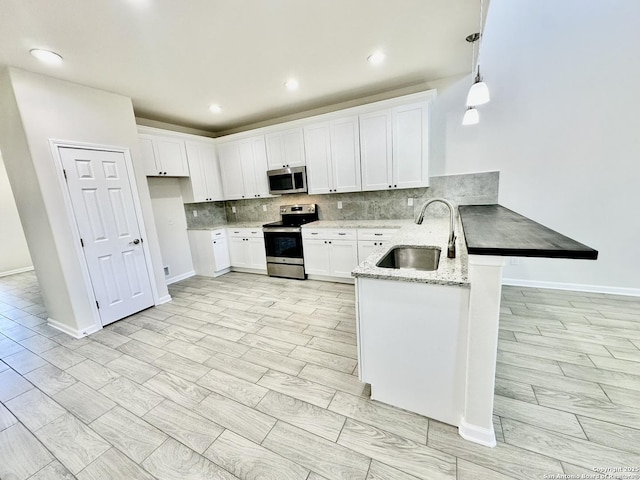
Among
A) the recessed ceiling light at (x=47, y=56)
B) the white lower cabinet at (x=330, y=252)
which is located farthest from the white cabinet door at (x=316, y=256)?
the recessed ceiling light at (x=47, y=56)

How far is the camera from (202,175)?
14.9 feet

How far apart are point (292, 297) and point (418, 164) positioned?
251cm

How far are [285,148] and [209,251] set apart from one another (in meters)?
2.30

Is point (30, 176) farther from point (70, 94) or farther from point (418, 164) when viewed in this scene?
point (418, 164)

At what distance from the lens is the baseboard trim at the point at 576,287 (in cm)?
288

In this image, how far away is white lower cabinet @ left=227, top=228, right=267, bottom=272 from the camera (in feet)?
14.5

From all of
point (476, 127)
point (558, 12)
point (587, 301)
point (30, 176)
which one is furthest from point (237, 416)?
point (558, 12)

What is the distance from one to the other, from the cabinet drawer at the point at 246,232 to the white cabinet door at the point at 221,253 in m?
0.20

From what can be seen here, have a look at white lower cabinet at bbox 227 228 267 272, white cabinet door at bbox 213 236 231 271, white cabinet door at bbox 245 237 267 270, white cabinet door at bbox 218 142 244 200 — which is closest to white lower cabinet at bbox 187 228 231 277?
white cabinet door at bbox 213 236 231 271

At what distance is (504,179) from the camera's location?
10.6ft

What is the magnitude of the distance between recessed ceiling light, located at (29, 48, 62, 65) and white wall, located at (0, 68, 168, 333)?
1.26 feet

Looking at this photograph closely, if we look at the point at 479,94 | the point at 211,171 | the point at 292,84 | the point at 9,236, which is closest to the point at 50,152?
the point at 211,171

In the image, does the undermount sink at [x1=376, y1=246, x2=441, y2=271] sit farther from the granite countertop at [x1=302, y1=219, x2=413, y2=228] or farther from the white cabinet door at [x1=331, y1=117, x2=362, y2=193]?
the white cabinet door at [x1=331, y1=117, x2=362, y2=193]

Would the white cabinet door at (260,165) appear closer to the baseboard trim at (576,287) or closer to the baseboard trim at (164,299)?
the baseboard trim at (164,299)
